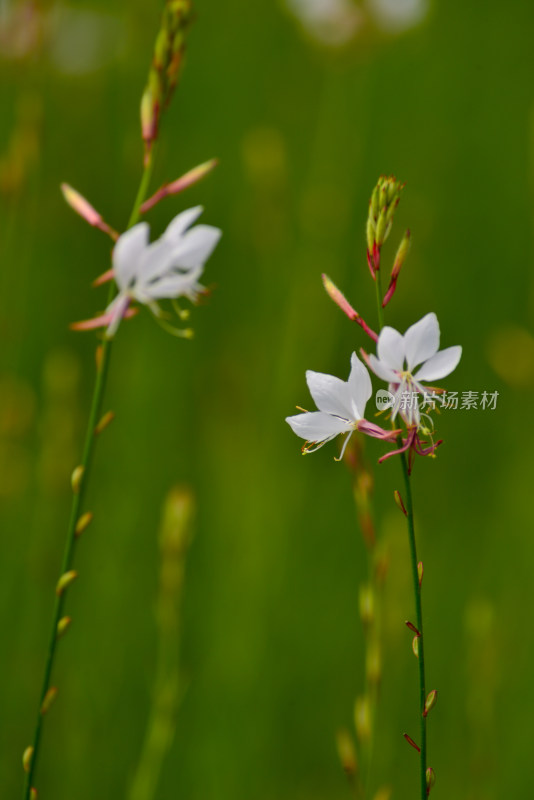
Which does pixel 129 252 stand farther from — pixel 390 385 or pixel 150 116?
pixel 390 385

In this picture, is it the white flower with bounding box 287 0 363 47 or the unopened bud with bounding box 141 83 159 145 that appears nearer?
the unopened bud with bounding box 141 83 159 145

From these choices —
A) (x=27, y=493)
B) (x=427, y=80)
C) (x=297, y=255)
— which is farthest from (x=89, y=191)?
(x=427, y=80)

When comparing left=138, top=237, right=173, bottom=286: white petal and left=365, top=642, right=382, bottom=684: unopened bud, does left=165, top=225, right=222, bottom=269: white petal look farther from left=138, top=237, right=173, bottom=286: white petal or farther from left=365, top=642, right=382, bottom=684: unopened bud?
left=365, top=642, right=382, bottom=684: unopened bud

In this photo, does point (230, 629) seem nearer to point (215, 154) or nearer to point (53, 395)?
point (53, 395)

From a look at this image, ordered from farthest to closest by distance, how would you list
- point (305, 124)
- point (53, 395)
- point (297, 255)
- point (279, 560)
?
point (305, 124) → point (297, 255) → point (279, 560) → point (53, 395)

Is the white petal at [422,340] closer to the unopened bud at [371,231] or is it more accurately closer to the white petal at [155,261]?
the unopened bud at [371,231]

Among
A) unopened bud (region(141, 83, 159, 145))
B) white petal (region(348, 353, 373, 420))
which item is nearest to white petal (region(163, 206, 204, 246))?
unopened bud (region(141, 83, 159, 145))
